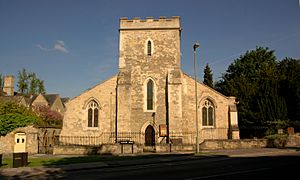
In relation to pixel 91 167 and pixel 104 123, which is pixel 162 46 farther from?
pixel 91 167

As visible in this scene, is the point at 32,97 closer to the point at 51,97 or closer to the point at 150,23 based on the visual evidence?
the point at 51,97

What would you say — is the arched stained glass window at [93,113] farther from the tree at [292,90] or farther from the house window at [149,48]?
the tree at [292,90]

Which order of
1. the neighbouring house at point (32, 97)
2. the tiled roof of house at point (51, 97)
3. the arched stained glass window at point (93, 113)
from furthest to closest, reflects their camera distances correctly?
1. the tiled roof of house at point (51, 97)
2. the neighbouring house at point (32, 97)
3. the arched stained glass window at point (93, 113)

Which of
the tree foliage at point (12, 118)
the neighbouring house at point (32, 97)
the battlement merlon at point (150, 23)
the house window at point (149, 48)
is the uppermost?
the battlement merlon at point (150, 23)

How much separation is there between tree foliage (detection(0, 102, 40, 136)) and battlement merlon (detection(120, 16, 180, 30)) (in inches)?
526

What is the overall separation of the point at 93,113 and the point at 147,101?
5.96 m

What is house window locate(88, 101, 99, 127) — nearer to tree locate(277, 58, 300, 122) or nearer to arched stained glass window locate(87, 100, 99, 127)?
arched stained glass window locate(87, 100, 99, 127)

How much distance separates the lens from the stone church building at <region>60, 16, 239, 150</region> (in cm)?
2659

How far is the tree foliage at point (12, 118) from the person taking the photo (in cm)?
2292

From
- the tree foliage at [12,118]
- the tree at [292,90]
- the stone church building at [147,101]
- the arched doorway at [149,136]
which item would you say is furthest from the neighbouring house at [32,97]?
the tree at [292,90]

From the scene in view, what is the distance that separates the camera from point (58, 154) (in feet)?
71.9

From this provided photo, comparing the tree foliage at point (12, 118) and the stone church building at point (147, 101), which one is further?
the stone church building at point (147, 101)

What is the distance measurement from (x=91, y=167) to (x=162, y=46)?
58.6ft

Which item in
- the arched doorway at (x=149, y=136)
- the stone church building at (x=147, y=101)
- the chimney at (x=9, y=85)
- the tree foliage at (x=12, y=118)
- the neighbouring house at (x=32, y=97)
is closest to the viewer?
the tree foliage at (x=12, y=118)
